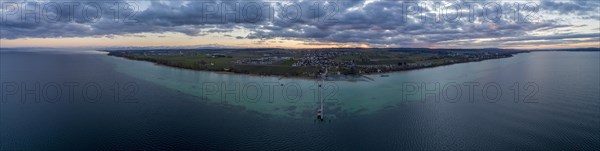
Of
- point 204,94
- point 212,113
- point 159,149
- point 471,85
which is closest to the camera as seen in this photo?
point 159,149

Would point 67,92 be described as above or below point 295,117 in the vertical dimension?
above

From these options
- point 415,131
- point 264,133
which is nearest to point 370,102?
point 415,131

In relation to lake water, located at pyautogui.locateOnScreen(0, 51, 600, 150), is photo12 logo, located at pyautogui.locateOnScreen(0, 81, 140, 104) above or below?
above

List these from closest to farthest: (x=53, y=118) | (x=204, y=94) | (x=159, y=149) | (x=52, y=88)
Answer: (x=159, y=149) < (x=53, y=118) < (x=204, y=94) < (x=52, y=88)

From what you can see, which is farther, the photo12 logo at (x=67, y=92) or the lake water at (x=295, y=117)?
the photo12 logo at (x=67, y=92)

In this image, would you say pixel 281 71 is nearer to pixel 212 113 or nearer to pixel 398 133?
pixel 212 113

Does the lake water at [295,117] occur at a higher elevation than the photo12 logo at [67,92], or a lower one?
lower

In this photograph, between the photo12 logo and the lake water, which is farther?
the photo12 logo

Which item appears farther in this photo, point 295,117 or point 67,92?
point 67,92
